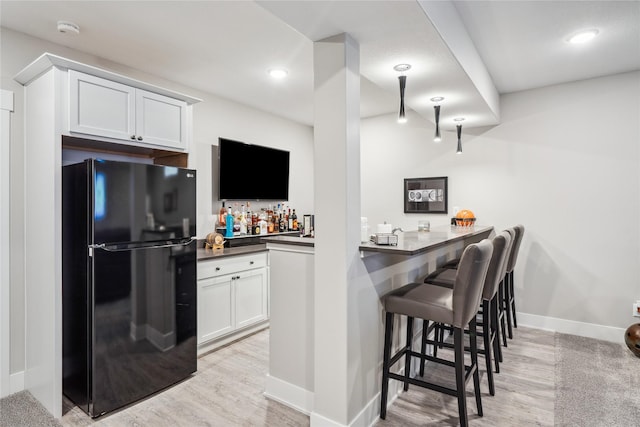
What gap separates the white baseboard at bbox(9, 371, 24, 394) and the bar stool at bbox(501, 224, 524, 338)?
3957 millimetres

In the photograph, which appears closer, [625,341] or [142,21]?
[142,21]

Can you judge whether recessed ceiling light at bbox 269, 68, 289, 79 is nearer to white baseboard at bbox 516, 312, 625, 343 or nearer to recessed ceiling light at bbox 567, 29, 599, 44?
recessed ceiling light at bbox 567, 29, 599, 44

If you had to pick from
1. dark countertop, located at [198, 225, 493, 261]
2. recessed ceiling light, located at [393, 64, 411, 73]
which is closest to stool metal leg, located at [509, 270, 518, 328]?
dark countertop, located at [198, 225, 493, 261]

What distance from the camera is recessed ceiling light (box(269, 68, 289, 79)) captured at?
10.5 feet

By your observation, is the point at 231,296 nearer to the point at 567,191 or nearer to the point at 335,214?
the point at 335,214

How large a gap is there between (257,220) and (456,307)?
9.46 ft

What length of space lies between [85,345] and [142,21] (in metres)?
2.15

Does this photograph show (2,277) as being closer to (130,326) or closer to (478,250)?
(130,326)

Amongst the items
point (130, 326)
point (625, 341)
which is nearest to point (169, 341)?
point (130, 326)

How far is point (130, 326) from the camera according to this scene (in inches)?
91.1

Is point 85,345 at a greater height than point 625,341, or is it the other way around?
point 85,345

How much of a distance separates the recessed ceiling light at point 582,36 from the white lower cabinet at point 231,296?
3.24 metres

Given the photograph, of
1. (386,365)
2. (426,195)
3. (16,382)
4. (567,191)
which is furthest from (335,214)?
(567,191)

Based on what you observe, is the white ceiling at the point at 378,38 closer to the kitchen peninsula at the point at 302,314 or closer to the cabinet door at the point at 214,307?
the kitchen peninsula at the point at 302,314
